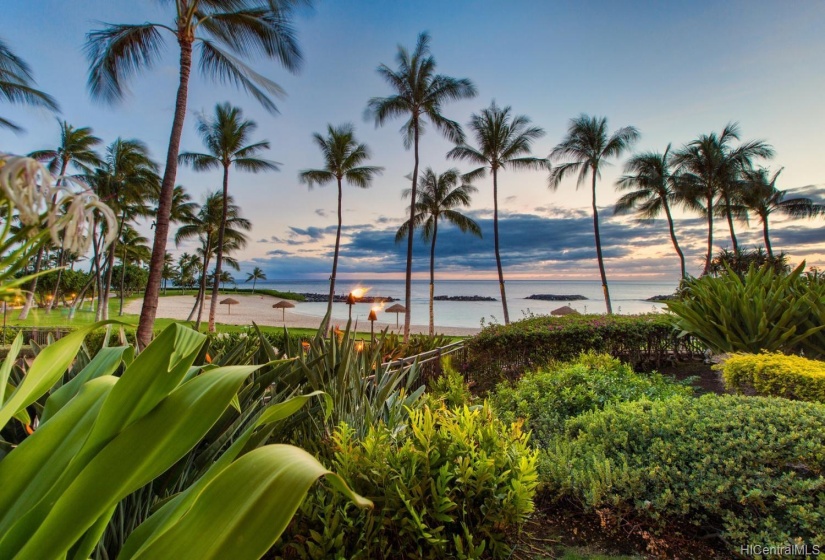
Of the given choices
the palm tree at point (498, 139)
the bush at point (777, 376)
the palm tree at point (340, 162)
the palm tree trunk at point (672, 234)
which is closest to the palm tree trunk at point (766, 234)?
the palm tree trunk at point (672, 234)

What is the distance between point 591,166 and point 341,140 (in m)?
16.1

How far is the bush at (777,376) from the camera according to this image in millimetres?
3613

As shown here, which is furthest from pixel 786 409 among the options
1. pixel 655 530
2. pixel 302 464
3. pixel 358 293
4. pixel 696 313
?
pixel 358 293

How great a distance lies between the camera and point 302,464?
0.67m

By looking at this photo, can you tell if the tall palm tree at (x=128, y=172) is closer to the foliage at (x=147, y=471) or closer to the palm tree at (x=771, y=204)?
the foliage at (x=147, y=471)

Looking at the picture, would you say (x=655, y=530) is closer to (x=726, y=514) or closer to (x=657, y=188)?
(x=726, y=514)

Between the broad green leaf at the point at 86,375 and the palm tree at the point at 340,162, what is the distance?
2481cm

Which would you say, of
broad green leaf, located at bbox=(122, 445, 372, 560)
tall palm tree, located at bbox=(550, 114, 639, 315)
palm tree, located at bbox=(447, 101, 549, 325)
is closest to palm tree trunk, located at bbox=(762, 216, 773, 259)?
tall palm tree, located at bbox=(550, 114, 639, 315)

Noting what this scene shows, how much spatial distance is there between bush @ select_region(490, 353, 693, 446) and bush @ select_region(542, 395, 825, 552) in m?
0.79

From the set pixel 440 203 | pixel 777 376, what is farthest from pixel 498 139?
pixel 777 376

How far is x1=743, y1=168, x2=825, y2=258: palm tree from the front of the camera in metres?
34.1

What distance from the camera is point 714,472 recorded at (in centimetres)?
227

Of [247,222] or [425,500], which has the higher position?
[247,222]

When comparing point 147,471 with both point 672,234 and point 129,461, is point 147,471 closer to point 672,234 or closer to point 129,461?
point 129,461
